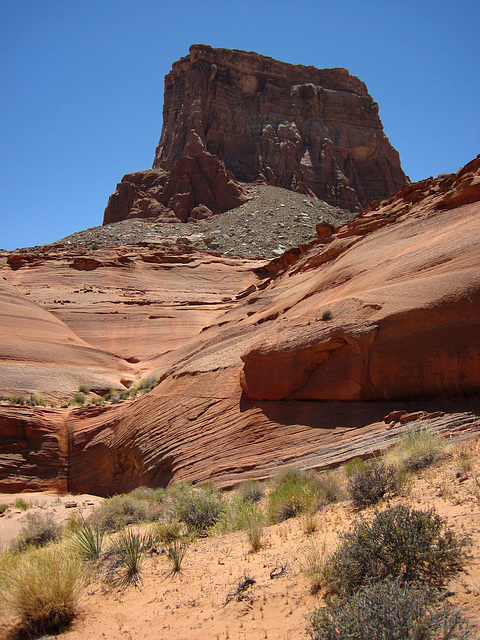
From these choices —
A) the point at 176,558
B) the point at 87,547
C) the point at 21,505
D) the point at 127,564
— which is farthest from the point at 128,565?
the point at 21,505

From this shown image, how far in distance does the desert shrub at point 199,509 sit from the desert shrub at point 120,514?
1.18 m

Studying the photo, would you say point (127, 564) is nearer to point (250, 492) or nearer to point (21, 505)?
point (250, 492)

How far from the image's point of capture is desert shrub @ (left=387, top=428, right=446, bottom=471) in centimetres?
699

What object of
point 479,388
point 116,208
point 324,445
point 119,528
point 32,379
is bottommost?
point 119,528

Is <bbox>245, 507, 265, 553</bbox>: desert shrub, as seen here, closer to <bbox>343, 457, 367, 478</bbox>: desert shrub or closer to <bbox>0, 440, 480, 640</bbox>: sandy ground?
<bbox>0, 440, 480, 640</bbox>: sandy ground

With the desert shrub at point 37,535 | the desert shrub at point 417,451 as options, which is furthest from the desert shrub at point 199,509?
the desert shrub at point 417,451

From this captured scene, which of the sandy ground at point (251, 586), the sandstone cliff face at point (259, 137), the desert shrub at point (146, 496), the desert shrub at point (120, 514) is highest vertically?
the sandstone cliff face at point (259, 137)

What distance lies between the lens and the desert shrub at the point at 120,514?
30.5 ft

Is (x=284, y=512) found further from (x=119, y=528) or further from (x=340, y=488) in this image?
(x=119, y=528)

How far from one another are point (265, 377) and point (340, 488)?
15.5 feet

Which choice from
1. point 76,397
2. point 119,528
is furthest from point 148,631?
point 76,397

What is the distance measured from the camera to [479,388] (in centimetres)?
886

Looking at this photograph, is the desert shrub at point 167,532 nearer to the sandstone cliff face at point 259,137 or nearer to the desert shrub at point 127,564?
the desert shrub at point 127,564

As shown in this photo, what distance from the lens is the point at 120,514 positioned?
9.70 m
